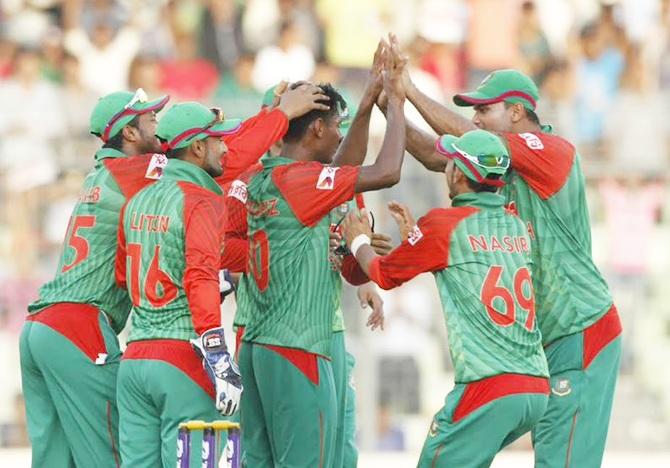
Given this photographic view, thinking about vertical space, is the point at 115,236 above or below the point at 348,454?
→ above

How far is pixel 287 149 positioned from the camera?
7820 millimetres

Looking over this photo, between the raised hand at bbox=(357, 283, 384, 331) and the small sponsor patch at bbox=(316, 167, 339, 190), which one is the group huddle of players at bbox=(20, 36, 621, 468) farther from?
the raised hand at bbox=(357, 283, 384, 331)

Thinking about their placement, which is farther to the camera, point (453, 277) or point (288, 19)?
point (288, 19)

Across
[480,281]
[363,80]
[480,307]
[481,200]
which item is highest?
[363,80]

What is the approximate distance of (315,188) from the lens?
7.38 metres

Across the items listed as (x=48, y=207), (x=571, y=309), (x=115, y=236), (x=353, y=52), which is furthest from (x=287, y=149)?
(x=353, y=52)

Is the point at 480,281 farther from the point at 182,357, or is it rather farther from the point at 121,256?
the point at 121,256

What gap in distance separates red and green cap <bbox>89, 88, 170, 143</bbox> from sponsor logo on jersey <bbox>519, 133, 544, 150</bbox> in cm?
178

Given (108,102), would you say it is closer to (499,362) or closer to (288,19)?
(499,362)

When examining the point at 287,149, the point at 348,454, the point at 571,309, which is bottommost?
the point at 348,454

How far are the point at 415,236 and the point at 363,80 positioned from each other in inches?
331

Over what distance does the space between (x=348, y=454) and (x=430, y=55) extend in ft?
24.0

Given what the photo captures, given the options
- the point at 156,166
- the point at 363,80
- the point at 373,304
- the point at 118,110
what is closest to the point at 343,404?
the point at 373,304

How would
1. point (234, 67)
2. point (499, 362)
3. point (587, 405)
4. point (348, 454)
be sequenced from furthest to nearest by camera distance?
point (234, 67) → point (348, 454) → point (587, 405) → point (499, 362)
